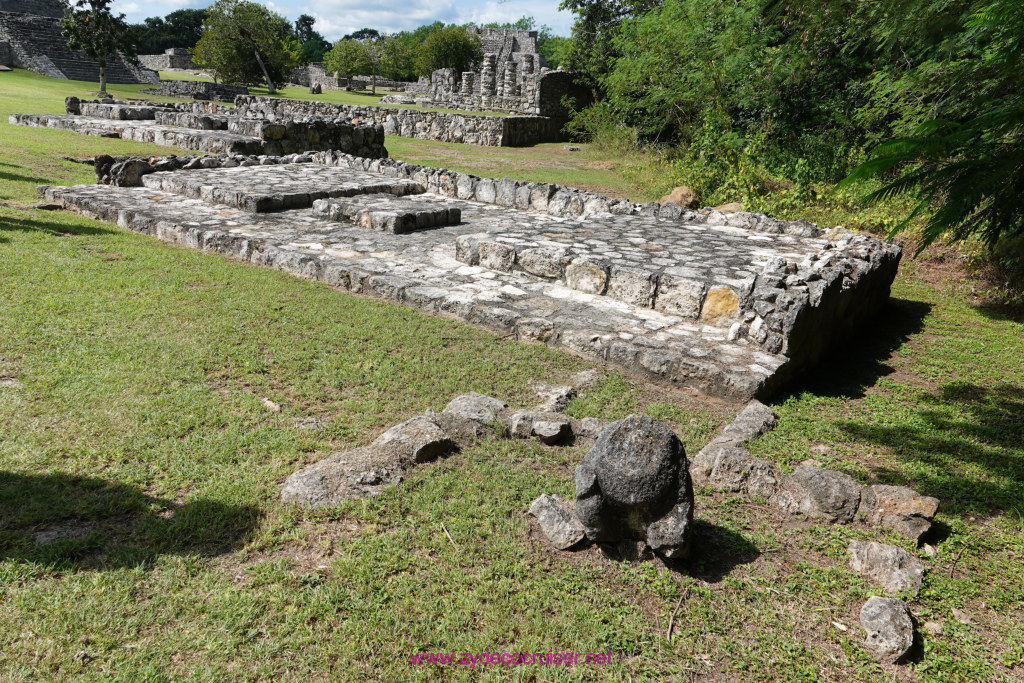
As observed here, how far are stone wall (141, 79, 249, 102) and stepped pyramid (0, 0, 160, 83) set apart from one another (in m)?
4.42

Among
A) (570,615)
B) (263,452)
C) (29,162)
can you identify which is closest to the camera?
(570,615)

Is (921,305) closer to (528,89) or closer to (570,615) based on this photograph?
(570,615)

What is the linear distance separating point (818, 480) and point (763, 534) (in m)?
0.48

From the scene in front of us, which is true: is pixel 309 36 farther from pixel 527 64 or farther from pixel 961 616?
pixel 961 616

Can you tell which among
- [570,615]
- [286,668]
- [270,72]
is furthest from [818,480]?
[270,72]

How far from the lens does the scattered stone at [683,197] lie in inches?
454

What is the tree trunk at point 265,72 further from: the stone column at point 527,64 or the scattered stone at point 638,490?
the scattered stone at point 638,490

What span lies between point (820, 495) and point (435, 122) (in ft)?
72.1

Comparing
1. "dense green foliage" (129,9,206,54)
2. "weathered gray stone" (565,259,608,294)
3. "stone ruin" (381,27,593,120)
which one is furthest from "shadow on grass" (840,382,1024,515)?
"dense green foliage" (129,9,206,54)

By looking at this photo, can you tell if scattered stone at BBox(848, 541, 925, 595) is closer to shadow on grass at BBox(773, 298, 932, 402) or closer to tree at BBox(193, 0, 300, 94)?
shadow on grass at BBox(773, 298, 932, 402)

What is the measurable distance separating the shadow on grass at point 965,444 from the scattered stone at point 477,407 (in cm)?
234

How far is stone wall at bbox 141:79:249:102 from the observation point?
30062 millimetres

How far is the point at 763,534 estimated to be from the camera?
3312mm

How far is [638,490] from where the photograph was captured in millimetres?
2953
